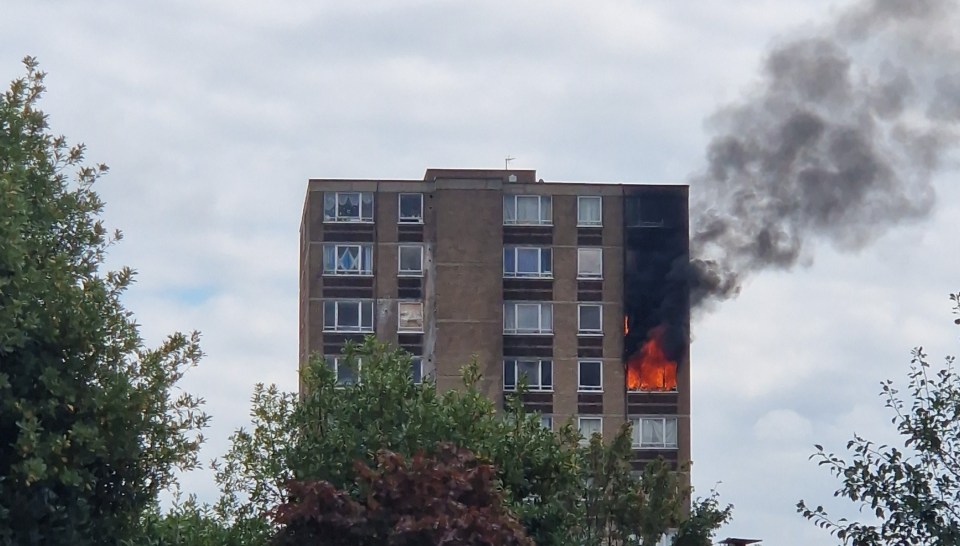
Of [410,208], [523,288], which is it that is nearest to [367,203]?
[410,208]

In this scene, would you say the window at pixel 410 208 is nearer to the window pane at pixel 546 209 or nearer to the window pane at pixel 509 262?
the window pane at pixel 509 262

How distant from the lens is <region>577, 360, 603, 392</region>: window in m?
95.2

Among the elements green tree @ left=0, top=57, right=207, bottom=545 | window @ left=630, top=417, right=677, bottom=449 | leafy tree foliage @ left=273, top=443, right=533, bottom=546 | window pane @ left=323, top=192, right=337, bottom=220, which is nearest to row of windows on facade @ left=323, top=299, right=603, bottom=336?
window pane @ left=323, top=192, right=337, bottom=220

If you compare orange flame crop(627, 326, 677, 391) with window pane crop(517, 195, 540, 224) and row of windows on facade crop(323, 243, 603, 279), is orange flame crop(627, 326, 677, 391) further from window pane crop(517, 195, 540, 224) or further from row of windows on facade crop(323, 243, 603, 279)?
window pane crop(517, 195, 540, 224)

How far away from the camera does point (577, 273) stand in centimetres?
9556

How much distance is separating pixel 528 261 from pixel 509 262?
112cm

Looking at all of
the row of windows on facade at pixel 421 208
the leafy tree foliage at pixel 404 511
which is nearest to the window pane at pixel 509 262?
the row of windows on facade at pixel 421 208

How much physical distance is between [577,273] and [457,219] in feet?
25.2

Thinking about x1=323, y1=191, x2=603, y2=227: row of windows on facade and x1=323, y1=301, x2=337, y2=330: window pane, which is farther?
x1=323, y1=191, x2=603, y2=227: row of windows on facade

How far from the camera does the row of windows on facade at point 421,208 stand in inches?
3735

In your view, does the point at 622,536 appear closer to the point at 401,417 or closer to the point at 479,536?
the point at 401,417

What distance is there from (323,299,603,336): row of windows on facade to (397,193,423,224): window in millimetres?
4736

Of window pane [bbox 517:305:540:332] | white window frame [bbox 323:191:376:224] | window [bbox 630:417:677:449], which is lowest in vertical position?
window [bbox 630:417:677:449]

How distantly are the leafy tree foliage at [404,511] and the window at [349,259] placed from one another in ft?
216
